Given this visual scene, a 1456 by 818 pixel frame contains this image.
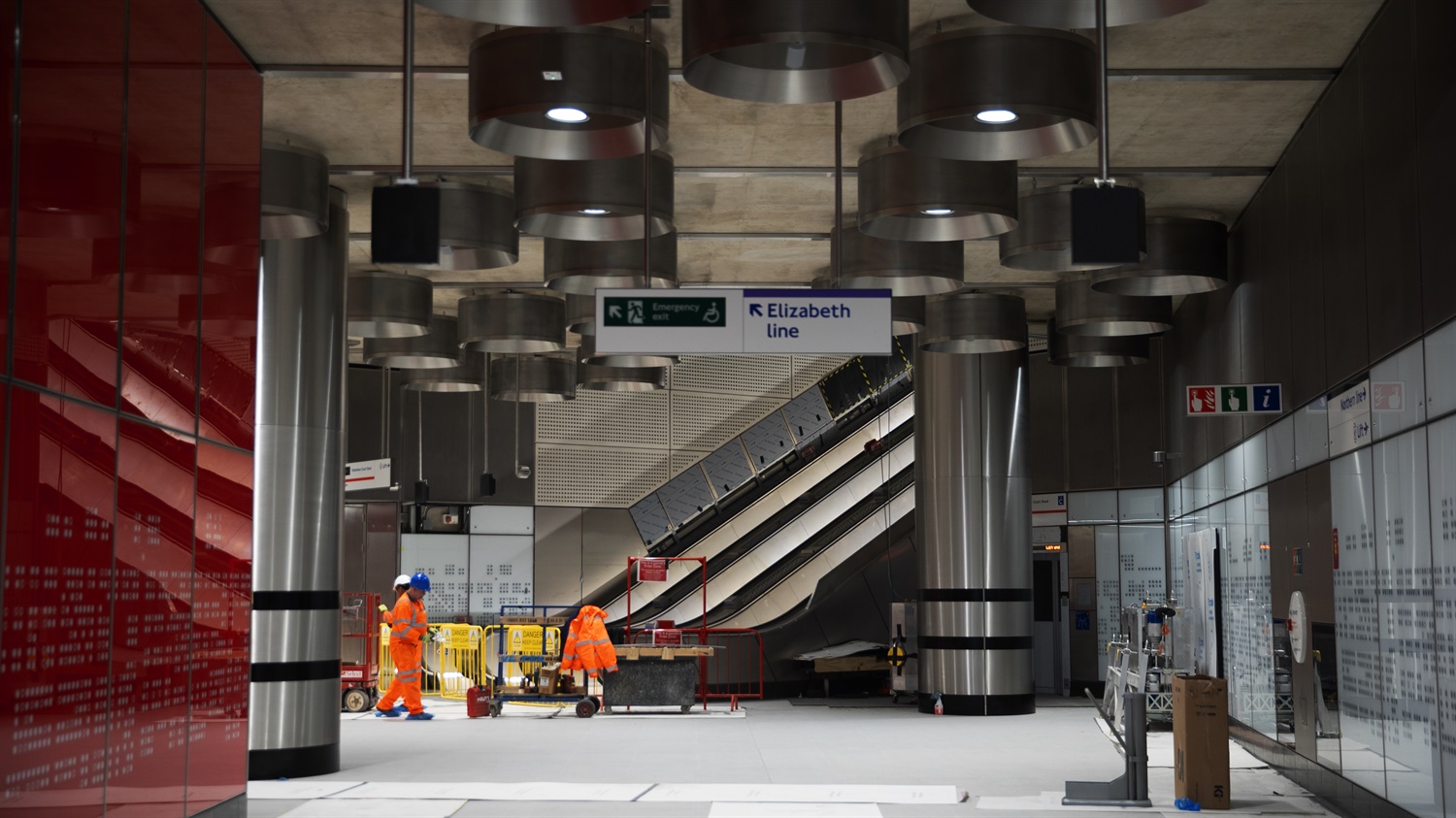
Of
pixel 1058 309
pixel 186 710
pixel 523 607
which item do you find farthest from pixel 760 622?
pixel 186 710

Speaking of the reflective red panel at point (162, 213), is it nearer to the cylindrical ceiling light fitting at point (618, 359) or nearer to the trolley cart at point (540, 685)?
the cylindrical ceiling light fitting at point (618, 359)

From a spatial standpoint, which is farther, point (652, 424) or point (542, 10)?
point (652, 424)

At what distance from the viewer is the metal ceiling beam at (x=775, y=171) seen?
526 inches

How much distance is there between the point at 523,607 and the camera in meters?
27.0

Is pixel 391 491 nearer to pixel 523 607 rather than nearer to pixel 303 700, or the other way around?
pixel 523 607

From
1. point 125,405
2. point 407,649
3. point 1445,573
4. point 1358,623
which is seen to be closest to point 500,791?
point 125,405

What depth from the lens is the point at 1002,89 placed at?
9.15 m

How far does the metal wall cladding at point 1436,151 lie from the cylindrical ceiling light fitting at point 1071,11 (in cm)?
181

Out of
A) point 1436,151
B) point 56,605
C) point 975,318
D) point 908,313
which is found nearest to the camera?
point 56,605

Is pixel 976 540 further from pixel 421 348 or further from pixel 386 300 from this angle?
pixel 386 300

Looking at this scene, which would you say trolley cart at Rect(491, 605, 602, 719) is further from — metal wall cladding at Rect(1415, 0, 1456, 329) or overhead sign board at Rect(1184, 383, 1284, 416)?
metal wall cladding at Rect(1415, 0, 1456, 329)

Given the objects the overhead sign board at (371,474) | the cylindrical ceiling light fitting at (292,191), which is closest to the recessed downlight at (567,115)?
the cylindrical ceiling light fitting at (292,191)

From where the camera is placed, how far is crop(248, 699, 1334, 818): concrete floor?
436 inches

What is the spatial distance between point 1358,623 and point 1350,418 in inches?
55.9
